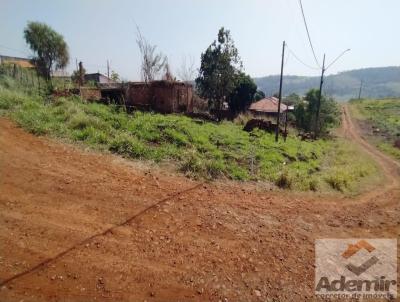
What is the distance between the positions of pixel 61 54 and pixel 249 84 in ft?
66.1

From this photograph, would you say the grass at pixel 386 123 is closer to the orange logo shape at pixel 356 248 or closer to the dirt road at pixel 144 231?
the orange logo shape at pixel 356 248

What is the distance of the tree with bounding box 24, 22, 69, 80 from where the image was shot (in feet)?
94.3

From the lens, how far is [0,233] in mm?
4020

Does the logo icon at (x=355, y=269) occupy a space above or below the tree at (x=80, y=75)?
below

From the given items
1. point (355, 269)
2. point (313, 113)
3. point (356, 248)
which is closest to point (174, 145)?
point (356, 248)

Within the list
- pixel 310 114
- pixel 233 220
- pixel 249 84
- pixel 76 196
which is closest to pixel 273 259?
pixel 233 220

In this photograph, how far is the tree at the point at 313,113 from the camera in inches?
1142

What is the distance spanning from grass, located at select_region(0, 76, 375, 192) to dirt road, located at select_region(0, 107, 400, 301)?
71 centimetres

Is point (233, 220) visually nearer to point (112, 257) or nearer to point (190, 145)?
point (112, 257)

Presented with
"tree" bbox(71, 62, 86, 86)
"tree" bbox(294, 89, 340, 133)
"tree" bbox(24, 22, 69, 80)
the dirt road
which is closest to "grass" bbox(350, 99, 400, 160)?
"tree" bbox(294, 89, 340, 133)

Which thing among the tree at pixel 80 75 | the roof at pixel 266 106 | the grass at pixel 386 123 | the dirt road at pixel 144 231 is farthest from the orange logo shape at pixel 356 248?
the roof at pixel 266 106

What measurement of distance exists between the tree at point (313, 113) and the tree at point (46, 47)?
84.5 ft

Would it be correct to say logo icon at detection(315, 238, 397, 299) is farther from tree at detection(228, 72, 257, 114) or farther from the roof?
the roof

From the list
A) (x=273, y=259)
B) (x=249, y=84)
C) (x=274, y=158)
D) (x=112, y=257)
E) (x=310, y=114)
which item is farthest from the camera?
(x=310, y=114)
